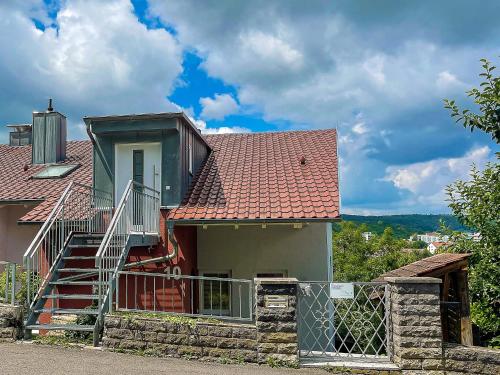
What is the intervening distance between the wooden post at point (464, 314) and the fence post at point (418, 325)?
64 cm

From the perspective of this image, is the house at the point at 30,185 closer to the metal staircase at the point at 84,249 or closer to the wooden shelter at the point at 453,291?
the metal staircase at the point at 84,249

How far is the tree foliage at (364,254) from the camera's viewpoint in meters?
31.4

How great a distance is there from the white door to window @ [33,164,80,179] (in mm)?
4034

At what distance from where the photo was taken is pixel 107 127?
10.2 m

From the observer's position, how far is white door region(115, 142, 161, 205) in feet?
34.3

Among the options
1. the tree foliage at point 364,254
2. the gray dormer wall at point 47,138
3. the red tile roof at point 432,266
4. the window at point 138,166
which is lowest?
the tree foliage at point 364,254

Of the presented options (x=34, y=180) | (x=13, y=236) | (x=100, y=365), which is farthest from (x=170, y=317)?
(x=34, y=180)

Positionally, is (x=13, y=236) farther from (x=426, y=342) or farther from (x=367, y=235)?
(x=367, y=235)

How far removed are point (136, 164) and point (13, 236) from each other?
5.08 m

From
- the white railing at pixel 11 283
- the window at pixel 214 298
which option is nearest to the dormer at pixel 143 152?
the window at pixel 214 298

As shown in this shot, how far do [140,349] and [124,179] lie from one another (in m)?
5.08

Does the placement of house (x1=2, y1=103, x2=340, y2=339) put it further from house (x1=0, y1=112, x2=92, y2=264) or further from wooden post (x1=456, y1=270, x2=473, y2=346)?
wooden post (x1=456, y1=270, x2=473, y2=346)

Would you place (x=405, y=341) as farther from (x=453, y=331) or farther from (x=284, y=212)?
(x=284, y=212)

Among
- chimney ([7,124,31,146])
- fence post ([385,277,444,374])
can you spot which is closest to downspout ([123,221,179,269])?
fence post ([385,277,444,374])
